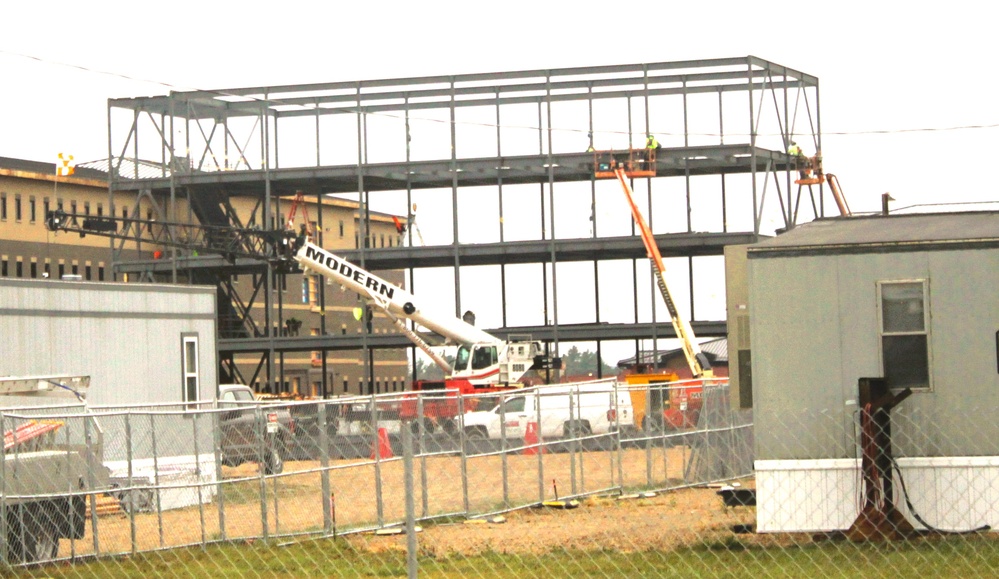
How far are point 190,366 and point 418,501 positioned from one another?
10461 millimetres

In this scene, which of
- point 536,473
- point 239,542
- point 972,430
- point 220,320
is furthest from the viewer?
point 220,320

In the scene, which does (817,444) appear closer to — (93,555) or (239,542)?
(239,542)

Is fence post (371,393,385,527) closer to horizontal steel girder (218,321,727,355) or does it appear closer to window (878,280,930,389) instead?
window (878,280,930,389)

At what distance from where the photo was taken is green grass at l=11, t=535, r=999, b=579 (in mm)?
12383

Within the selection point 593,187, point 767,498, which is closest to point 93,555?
point 767,498

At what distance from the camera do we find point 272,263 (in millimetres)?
47188

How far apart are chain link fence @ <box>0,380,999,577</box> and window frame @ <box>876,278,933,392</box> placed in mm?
542

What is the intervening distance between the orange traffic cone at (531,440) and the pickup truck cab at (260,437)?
12.8 ft

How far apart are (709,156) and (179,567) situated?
3562 cm

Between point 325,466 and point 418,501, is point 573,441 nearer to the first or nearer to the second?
point 418,501

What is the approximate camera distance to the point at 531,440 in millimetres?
21844

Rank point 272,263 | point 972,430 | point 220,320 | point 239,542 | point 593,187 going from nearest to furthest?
1. point 972,430
2. point 239,542
3. point 272,263
4. point 593,187
5. point 220,320

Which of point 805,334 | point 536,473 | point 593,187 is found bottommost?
point 536,473

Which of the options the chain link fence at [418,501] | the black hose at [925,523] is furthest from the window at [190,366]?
the black hose at [925,523]
